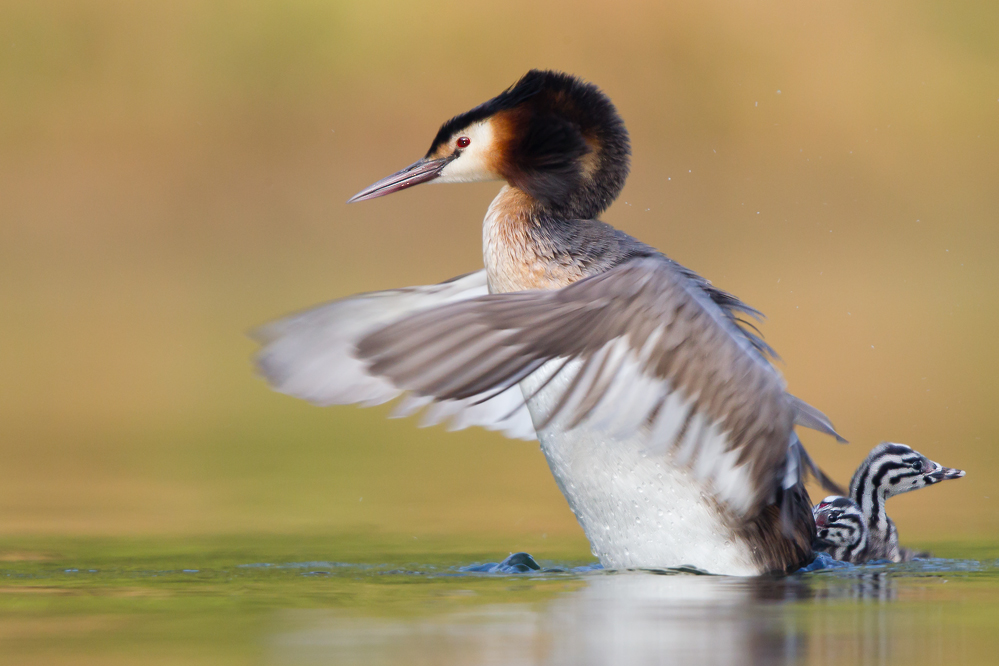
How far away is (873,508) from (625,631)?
2.44 meters

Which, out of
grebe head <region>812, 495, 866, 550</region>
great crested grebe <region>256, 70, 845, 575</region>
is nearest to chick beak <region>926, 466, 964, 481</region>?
grebe head <region>812, 495, 866, 550</region>

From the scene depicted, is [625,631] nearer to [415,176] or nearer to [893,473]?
[893,473]

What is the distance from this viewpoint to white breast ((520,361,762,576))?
5305mm

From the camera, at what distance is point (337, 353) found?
5676 mm

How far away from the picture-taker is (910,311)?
49.9 feet

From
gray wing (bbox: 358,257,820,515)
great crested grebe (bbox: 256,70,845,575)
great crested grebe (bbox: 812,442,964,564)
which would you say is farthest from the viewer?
great crested grebe (bbox: 812,442,964,564)

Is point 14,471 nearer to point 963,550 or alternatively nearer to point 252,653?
point 252,653

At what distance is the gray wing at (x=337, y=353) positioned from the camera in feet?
17.8

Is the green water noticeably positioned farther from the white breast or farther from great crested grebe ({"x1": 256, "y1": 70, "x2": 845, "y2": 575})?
great crested grebe ({"x1": 256, "y1": 70, "x2": 845, "y2": 575})

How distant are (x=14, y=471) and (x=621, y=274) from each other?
12.1 ft

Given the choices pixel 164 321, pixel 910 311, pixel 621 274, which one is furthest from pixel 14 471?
pixel 910 311

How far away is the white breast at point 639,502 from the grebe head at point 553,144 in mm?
968

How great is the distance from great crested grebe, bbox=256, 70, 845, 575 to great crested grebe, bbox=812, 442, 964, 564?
15.5 inches

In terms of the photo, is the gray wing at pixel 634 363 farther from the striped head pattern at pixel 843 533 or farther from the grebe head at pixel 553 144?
the grebe head at pixel 553 144
